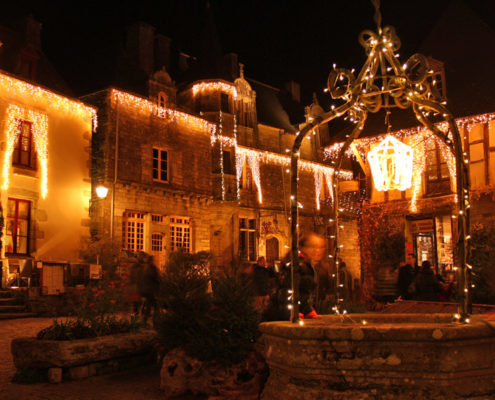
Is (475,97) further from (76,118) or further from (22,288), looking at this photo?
(22,288)

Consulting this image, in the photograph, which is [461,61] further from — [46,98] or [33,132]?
[33,132]

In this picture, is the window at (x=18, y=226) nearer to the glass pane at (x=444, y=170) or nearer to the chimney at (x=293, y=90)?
the glass pane at (x=444, y=170)

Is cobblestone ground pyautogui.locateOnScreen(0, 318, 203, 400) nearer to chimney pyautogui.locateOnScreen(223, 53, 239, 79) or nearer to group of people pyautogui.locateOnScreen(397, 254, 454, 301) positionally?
group of people pyautogui.locateOnScreen(397, 254, 454, 301)

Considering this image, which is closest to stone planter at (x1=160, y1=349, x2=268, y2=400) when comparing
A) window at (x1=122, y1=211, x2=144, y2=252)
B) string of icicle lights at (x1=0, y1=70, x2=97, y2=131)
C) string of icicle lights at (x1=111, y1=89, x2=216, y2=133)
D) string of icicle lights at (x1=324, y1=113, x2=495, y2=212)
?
string of icicle lights at (x1=324, y1=113, x2=495, y2=212)

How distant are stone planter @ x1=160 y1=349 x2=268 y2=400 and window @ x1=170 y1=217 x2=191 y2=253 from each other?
1369 cm

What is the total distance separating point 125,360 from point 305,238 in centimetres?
266

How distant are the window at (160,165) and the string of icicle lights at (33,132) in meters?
4.35

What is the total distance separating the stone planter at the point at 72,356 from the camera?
5.35 meters

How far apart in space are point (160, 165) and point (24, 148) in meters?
5.23

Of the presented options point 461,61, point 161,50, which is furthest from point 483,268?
point 161,50

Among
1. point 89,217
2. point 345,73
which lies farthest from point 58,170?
point 345,73

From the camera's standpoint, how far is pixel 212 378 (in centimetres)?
482

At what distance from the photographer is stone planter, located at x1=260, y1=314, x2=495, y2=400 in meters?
3.69

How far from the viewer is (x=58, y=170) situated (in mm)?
15656
